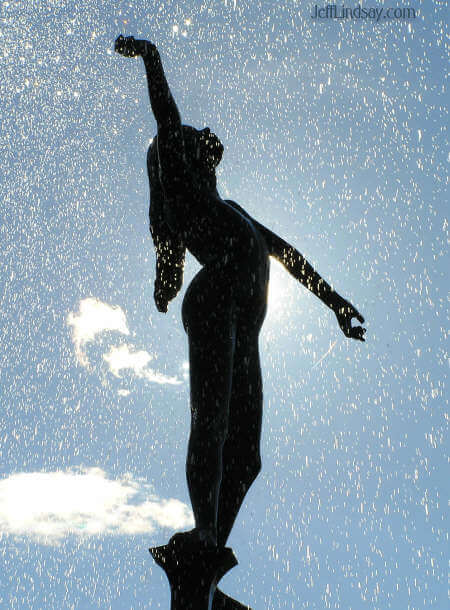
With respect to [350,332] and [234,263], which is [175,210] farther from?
[350,332]

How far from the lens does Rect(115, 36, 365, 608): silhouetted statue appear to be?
3.84 meters

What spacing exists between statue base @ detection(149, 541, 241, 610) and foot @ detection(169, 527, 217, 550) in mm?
15

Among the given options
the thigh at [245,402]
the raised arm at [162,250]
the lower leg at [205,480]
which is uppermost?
the raised arm at [162,250]

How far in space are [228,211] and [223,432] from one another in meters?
1.42

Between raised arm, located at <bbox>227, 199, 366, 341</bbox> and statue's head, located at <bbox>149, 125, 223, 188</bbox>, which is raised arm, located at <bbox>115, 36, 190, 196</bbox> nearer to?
statue's head, located at <bbox>149, 125, 223, 188</bbox>

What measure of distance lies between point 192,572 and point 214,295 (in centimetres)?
159

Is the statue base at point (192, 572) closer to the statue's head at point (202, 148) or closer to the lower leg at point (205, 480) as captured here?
the lower leg at point (205, 480)

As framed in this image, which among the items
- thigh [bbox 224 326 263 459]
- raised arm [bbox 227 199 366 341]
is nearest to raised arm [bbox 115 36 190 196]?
raised arm [bbox 227 199 366 341]

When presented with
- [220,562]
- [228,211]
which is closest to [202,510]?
[220,562]

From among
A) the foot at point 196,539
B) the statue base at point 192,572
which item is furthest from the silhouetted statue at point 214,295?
the statue base at point 192,572

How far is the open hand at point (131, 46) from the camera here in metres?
3.89

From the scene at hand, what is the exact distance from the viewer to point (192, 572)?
3395mm

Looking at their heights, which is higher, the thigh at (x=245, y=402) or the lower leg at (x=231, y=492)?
the thigh at (x=245, y=402)

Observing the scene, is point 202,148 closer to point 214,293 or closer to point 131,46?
point 131,46
